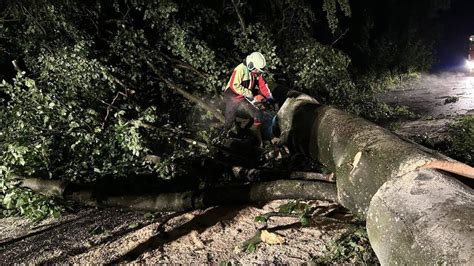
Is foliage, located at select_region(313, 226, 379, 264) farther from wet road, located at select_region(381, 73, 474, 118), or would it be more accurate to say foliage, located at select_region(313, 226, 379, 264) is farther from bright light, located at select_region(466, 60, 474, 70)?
bright light, located at select_region(466, 60, 474, 70)

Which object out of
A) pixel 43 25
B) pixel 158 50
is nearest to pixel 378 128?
pixel 158 50

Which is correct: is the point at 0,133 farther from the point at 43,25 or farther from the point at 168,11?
the point at 168,11

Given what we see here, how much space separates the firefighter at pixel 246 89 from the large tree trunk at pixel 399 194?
201 cm

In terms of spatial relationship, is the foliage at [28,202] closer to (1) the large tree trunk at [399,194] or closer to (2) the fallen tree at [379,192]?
(2) the fallen tree at [379,192]

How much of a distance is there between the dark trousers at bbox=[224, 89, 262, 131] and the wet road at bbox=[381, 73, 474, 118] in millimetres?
4340

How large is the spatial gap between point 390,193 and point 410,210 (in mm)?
210

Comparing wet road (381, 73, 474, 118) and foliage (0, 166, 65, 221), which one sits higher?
foliage (0, 166, 65, 221)

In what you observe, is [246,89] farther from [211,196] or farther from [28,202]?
[28,202]

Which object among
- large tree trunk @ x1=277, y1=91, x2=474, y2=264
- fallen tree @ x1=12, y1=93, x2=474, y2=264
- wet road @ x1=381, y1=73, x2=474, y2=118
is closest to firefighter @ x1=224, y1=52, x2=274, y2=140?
fallen tree @ x1=12, y1=93, x2=474, y2=264

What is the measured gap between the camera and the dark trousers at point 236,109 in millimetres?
5605

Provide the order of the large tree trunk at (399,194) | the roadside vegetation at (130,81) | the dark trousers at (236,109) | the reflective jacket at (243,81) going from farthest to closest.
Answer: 1. the dark trousers at (236,109)
2. the reflective jacket at (243,81)
3. the roadside vegetation at (130,81)
4. the large tree trunk at (399,194)

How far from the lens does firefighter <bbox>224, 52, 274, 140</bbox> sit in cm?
534

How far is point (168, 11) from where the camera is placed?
650 cm

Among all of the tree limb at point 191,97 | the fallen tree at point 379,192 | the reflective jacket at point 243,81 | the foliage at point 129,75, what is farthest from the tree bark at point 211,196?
the tree limb at point 191,97
